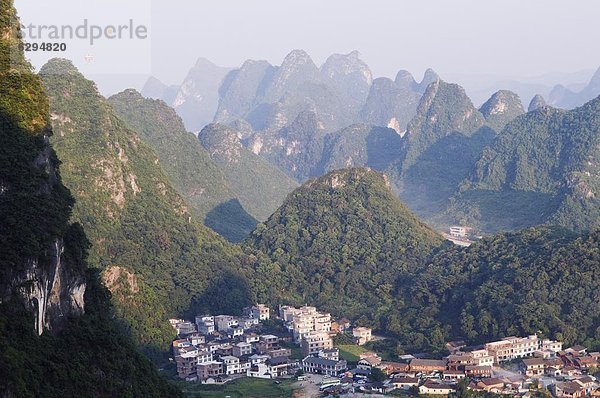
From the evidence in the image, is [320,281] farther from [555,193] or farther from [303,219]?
[555,193]

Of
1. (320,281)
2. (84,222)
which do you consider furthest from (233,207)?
(84,222)

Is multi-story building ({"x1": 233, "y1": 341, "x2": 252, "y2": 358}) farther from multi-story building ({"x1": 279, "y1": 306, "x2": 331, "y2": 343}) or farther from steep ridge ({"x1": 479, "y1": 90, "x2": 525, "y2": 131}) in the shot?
steep ridge ({"x1": 479, "y1": 90, "x2": 525, "y2": 131})

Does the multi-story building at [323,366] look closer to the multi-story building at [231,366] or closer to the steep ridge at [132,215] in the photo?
the multi-story building at [231,366]

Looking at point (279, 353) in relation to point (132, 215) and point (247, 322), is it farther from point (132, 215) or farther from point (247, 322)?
point (132, 215)

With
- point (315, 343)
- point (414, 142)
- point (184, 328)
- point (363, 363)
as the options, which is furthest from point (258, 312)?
point (414, 142)

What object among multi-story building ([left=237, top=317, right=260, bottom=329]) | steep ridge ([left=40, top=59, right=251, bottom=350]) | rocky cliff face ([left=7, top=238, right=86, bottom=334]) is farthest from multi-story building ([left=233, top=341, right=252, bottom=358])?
rocky cliff face ([left=7, top=238, right=86, bottom=334])
